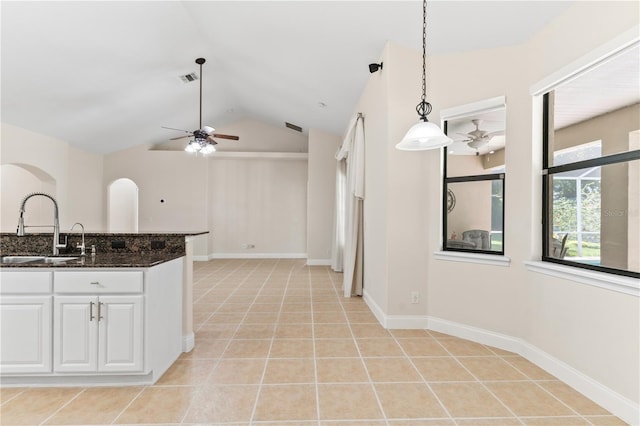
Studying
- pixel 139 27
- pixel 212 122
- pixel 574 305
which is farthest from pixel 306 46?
pixel 212 122

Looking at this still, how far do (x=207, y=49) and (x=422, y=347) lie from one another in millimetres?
5054

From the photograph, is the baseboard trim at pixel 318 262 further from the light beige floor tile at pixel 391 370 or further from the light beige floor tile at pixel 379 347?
the light beige floor tile at pixel 391 370

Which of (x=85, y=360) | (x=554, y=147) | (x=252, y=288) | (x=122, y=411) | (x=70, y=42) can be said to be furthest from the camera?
(x=252, y=288)

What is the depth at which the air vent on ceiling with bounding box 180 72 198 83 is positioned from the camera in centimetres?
569

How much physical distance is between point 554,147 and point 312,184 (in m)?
5.50

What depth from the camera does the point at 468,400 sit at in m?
2.11

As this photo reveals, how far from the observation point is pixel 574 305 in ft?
7.55

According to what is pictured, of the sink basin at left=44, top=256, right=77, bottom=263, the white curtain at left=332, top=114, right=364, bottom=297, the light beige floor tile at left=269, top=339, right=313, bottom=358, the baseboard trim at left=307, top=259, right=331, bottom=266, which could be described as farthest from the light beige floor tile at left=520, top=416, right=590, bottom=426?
the baseboard trim at left=307, top=259, right=331, bottom=266

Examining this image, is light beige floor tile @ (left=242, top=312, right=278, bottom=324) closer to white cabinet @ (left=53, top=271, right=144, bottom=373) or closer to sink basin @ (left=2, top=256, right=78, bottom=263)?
white cabinet @ (left=53, top=271, right=144, bottom=373)

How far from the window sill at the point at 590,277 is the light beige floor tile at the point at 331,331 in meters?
1.81

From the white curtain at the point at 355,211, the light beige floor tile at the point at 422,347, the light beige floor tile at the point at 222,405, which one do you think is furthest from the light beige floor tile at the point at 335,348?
the white curtain at the point at 355,211

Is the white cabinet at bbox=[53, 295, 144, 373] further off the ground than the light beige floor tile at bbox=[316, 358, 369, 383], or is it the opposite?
the white cabinet at bbox=[53, 295, 144, 373]

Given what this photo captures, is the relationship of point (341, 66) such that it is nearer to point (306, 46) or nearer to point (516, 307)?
point (306, 46)

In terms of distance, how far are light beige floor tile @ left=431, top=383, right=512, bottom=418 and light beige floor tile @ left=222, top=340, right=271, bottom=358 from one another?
1.45m
